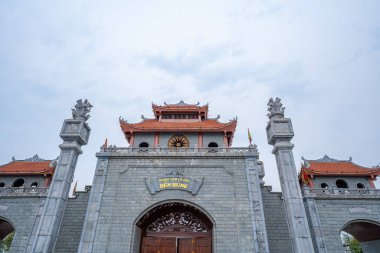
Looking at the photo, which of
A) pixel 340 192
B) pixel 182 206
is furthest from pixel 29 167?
pixel 340 192

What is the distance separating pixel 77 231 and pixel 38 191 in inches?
188

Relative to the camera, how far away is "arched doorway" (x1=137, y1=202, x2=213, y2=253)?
524 inches

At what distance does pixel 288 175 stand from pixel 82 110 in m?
11.5

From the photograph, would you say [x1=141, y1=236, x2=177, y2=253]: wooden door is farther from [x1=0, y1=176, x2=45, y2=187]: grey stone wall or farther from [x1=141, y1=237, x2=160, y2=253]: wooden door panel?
[x1=0, y1=176, x2=45, y2=187]: grey stone wall

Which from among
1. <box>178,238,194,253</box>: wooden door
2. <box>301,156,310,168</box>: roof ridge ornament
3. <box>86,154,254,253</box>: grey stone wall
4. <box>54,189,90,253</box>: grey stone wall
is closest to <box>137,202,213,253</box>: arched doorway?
<box>178,238,194,253</box>: wooden door

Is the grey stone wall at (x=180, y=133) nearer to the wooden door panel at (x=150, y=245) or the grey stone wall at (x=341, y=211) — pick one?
the wooden door panel at (x=150, y=245)

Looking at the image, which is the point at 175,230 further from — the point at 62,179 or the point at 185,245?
the point at 62,179

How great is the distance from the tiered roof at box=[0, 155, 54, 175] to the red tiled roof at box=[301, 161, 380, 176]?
67.8 feet

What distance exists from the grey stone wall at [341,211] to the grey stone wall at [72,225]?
1385 cm

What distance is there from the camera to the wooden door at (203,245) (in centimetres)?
1320

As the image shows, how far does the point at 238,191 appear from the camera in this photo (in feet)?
44.0

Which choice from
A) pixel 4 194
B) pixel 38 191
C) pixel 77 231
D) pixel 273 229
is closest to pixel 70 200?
pixel 77 231

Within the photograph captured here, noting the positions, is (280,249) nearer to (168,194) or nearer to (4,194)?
(168,194)

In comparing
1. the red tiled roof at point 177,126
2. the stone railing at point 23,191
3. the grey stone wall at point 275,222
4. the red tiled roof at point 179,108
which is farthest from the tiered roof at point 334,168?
the stone railing at point 23,191
